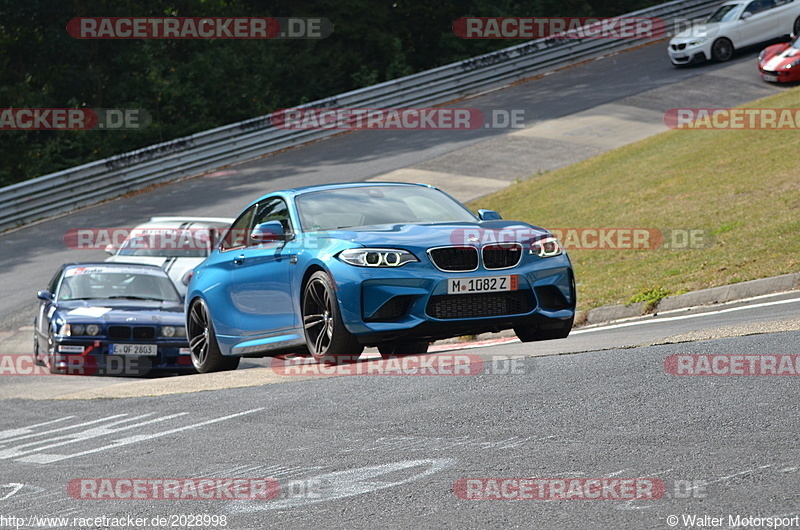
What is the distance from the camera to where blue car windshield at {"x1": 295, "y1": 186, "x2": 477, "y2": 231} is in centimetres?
918

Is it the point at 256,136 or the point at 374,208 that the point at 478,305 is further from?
the point at 256,136

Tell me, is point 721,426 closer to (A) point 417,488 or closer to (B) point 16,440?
(A) point 417,488

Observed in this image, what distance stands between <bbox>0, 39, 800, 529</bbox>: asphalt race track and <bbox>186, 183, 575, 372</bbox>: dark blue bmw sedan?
0.34 meters

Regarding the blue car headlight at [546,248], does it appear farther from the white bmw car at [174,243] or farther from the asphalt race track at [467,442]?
the white bmw car at [174,243]

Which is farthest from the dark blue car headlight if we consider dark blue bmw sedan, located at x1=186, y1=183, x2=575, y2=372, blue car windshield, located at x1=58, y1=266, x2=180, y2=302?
blue car windshield, located at x1=58, y1=266, x2=180, y2=302

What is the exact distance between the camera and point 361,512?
16.1ft

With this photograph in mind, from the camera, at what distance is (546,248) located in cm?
862

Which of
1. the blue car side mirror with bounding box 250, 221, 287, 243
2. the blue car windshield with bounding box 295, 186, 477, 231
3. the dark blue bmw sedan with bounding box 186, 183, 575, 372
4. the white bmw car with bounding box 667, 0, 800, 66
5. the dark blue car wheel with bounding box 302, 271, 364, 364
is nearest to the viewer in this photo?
the dark blue bmw sedan with bounding box 186, 183, 575, 372

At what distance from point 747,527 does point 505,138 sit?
24.5 m

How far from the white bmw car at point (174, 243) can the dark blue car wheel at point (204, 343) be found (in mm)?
5925

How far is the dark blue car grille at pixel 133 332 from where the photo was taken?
42.9ft

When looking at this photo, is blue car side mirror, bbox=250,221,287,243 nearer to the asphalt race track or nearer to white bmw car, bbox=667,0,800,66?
the asphalt race track

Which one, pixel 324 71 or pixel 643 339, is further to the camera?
pixel 324 71

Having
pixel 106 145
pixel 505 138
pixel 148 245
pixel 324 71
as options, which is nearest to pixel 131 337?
pixel 148 245
